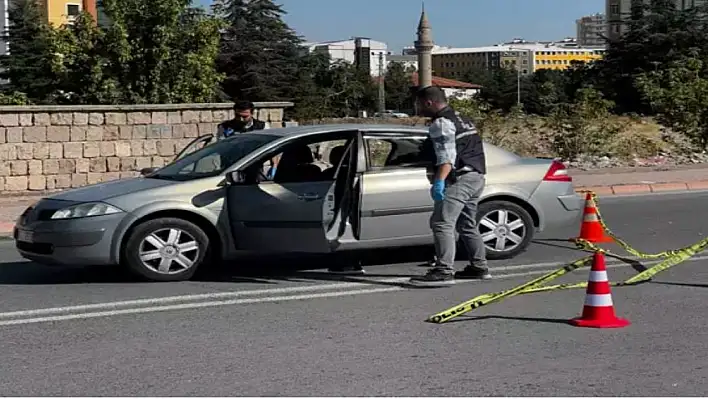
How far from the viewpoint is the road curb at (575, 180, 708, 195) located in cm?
1688

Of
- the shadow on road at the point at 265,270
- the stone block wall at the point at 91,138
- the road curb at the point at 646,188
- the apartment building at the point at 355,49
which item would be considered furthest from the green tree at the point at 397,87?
the shadow on road at the point at 265,270

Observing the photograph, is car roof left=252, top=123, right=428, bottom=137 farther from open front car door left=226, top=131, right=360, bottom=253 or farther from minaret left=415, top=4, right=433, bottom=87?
minaret left=415, top=4, right=433, bottom=87

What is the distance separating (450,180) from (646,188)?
33.4ft

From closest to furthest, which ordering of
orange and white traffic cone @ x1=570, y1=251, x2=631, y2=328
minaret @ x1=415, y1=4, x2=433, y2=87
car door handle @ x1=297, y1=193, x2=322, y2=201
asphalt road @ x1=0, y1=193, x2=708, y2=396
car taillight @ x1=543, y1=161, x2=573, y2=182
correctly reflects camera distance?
asphalt road @ x1=0, y1=193, x2=708, y2=396 → orange and white traffic cone @ x1=570, y1=251, x2=631, y2=328 → car door handle @ x1=297, y1=193, x2=322, y2=201 → car taillight @ x1=543, y1=161, x2=573, y2=182 → minaret @ x1=415, y1=4, x2=433, y2=87

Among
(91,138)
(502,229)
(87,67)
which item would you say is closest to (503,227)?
(502,229)

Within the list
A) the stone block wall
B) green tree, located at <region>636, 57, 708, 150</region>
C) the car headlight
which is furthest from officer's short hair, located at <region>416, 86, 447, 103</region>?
green tree, located at <region>636, 57, 708, 150</region>

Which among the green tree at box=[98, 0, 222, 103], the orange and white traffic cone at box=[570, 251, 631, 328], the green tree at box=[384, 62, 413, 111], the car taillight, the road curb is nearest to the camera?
the orange and white traffic cone at box=[570, 251, 631, 328]

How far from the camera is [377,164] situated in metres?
8.74

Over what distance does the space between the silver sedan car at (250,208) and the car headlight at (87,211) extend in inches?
0.4

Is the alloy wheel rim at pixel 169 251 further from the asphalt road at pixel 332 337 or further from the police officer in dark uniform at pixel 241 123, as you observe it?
the police officer in dark uniform at pixel 241 123

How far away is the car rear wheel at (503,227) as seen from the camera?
30.2ft

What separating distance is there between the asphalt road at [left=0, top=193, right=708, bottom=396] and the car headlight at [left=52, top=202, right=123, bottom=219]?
0.62 meters

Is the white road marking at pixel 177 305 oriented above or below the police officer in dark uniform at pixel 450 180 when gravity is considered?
below

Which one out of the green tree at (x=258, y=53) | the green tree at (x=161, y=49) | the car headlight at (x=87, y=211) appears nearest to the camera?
the car headlight at (x=87, y=211)
